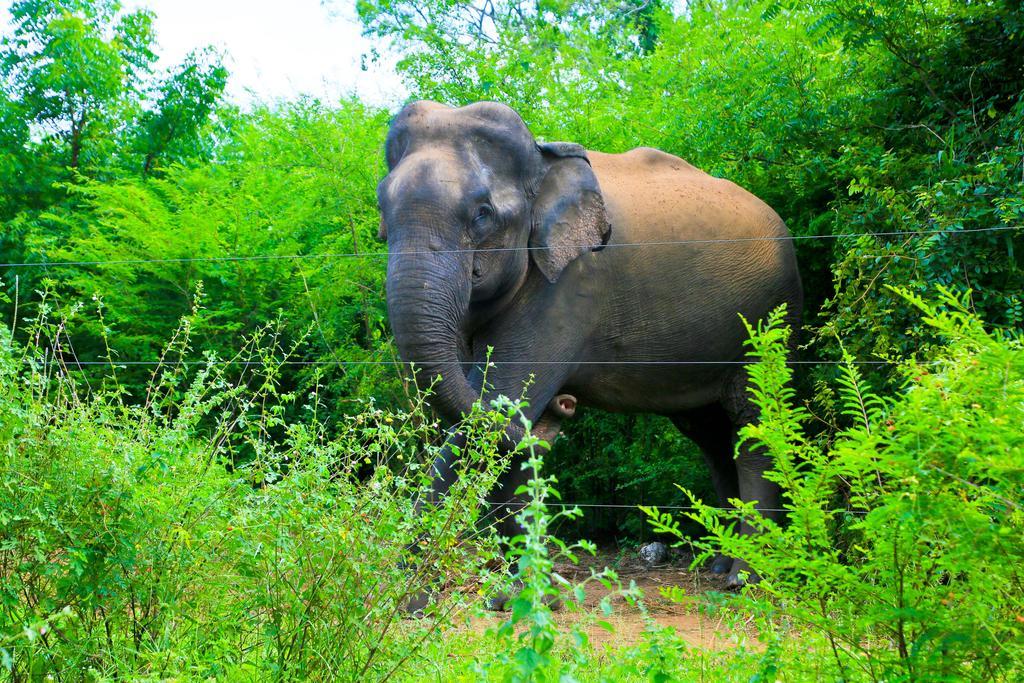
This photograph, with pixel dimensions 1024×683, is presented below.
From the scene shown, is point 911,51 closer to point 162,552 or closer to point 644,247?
point 644,247

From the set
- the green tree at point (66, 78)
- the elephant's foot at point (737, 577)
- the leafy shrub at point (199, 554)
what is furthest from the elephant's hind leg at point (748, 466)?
the green tree at point (66, 78)

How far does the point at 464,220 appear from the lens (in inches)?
267

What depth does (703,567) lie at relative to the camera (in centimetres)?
908

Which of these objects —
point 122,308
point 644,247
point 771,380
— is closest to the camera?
point 771,380

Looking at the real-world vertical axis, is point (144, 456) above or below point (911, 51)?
below

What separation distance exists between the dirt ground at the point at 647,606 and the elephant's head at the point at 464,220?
140 cm

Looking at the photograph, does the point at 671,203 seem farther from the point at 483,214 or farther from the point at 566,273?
the point at 483,214

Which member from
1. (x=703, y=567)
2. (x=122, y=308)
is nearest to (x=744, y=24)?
(x=703, y=567)

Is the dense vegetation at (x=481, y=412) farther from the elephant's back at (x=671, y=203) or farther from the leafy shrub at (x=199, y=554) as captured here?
the elephant's back at (x=671, y=203)

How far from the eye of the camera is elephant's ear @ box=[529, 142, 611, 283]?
23.7 ft

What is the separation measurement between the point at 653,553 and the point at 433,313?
10.6ft

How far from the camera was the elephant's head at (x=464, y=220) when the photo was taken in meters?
6.57

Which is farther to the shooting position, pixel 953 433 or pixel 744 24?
pixel 744 24

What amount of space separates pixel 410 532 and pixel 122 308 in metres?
7.14
